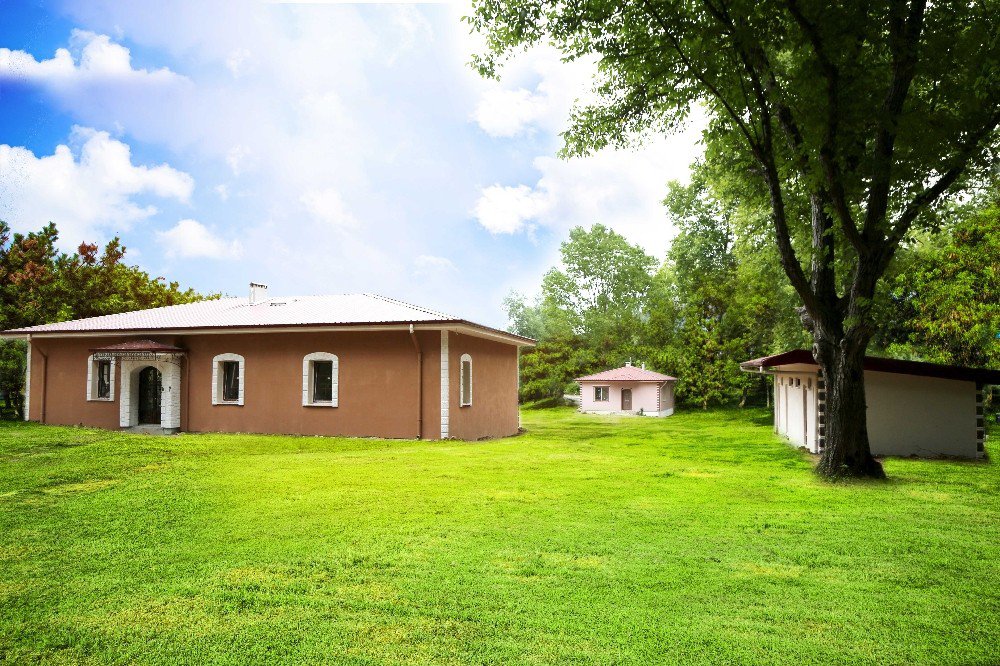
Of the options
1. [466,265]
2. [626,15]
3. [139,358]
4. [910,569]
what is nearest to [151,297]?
[139,358]

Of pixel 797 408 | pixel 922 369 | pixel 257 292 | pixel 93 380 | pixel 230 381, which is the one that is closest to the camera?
pixel 922 369

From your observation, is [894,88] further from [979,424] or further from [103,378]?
[103,378]

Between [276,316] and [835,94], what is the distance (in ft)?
46.6

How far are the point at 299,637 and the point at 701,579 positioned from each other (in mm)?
2887

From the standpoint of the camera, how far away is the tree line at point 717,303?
19578 mm

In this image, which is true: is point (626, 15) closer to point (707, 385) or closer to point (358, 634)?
point (358, 634)

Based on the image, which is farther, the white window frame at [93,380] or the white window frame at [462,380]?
the white window frame at [93,380]

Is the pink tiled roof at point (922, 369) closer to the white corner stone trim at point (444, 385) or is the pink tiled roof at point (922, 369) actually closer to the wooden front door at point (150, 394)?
the white corner stone trim at point (444, 385)

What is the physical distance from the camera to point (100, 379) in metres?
18.7

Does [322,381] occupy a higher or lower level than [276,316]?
lower

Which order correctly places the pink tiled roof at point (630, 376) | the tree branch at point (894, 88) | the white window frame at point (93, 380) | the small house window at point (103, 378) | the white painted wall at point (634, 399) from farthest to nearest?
the white painted wall at point (634, 399)
the pink tiled roof at point (630, 376)
the small house window at point (103, 378)
the white window frame at point (93, 380)
the tree branch at point (894, 88)

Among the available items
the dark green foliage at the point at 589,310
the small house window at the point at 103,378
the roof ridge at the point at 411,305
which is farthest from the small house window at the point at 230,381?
the dark green foliage at the point at 589,310

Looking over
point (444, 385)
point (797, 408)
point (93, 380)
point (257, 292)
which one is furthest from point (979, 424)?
point (93, 380)

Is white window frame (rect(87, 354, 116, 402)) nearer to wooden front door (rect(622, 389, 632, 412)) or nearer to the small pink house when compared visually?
the small pink house
